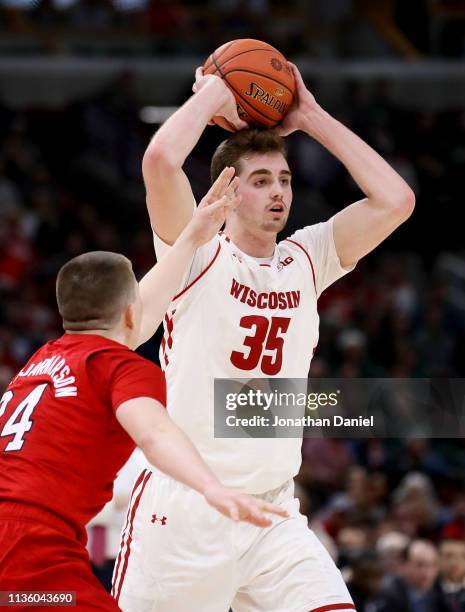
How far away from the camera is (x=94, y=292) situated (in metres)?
4.15

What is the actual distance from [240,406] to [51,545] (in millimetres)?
1518

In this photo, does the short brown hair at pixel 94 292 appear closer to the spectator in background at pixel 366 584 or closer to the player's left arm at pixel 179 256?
the player's left arm at pixel 179 256

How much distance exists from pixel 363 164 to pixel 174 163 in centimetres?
100

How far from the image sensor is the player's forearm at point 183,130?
5.18 meters

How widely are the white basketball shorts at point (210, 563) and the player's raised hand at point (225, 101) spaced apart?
67.4 inches

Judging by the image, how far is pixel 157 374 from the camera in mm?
3951

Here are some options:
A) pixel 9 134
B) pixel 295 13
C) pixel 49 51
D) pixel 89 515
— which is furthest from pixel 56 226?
pixel 89 515

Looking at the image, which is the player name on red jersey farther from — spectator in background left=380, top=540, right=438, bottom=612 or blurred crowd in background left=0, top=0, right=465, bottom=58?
blurred crowd in background left=0, top=0, right=465, bottom=58

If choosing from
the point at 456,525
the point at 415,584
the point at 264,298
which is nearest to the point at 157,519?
the point at 264,298

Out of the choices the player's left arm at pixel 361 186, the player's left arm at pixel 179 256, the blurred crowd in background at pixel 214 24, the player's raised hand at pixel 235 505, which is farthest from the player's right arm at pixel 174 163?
the blurred crowd in background at pixel 214 24

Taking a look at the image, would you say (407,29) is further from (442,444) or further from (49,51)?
(442,444)

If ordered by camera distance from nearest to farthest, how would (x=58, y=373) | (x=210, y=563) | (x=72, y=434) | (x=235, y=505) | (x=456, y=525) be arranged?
(x=235, y=505), (x=72, y=434), (x=58, y=373), (x=210, y=563), (x=456, y=525)

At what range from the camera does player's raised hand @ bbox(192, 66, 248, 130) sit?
5469mm

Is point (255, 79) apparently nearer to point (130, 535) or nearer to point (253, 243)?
point (253, 243)
